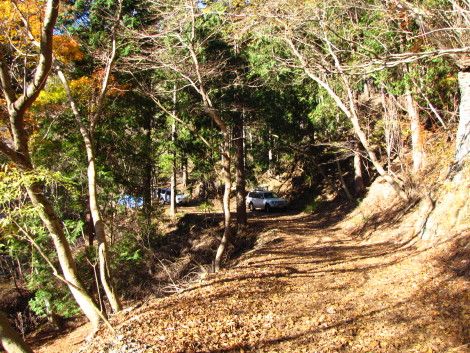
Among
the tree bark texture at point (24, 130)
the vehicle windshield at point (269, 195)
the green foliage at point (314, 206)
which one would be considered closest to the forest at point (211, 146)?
the tree bark texture at point (24, 130)

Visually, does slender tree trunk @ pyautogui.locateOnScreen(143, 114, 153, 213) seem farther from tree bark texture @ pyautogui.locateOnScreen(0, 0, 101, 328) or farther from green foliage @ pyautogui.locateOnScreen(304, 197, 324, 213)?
green foliage @ pyautogui.locateOnScreen(304, 197, 324, 213)

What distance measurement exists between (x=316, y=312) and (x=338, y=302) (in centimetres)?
55

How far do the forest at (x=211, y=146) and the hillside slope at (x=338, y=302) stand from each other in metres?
0.05

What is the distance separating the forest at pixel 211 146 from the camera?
5027 millimetres

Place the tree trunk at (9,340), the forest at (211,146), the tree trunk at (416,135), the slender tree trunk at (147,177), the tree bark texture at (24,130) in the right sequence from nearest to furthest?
the tree trunk at (9,340), the tree bark texture at (24,130), the forest at (211,146), the tree trunk at (416,135), the slender tree trunk at (147,177)

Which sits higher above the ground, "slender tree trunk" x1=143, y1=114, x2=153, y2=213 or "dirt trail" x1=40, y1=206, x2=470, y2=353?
"slender tree trunk" x1=143, y1=114, x2=153, y2=213

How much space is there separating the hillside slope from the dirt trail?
1cm

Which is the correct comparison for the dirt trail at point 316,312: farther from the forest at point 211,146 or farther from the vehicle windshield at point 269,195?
the vehicle windshield at point 269,195

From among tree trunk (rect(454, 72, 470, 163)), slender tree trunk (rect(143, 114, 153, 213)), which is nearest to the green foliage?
slender tree trunk (rect(143, 114, 153, 213))

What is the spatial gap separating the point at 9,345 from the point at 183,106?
1078 cm

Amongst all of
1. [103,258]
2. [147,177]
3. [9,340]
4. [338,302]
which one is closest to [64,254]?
[103,258]

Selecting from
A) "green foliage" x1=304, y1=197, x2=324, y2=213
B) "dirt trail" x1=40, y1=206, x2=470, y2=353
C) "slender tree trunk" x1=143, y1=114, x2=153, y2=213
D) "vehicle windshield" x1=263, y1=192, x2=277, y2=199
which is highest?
"slender tree trunk" x1=143, y1=114, x2=153, y2=213

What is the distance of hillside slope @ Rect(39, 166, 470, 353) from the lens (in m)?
4.25

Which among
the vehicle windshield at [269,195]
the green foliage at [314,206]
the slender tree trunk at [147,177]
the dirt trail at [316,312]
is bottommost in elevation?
the dirt trail at [316,312]
